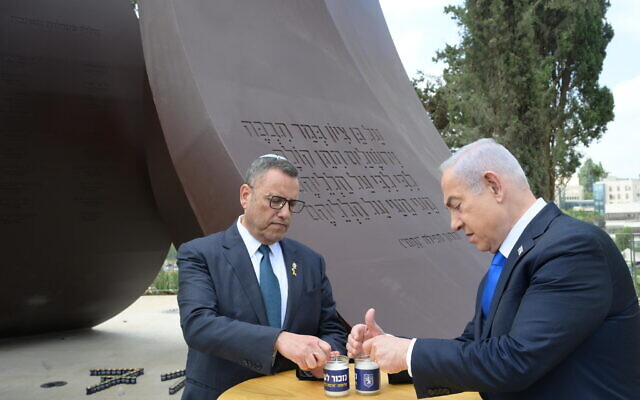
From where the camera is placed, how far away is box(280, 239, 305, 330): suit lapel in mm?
2271

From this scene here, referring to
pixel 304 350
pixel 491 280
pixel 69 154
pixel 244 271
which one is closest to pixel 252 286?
pixel 244 271

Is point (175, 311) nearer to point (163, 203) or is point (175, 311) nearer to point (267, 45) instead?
point (163, 203)

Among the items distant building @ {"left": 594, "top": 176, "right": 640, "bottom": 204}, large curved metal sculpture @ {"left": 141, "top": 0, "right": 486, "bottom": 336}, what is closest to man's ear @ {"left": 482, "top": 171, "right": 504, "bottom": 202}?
large curved metal sculpture @ {"left": 141, "top": 0, "right": 486, "bottom": 336}

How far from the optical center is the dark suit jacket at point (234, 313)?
2.03m

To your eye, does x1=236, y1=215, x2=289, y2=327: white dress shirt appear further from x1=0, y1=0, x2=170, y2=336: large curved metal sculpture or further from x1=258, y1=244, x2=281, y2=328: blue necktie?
x1=0, y1=0, x2=170, y2=336: large curved metal sculpture

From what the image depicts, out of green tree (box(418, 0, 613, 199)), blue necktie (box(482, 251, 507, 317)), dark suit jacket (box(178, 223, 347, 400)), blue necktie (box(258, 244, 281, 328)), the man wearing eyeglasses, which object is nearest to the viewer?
blue necktie (box(482, 251, 507, 317))

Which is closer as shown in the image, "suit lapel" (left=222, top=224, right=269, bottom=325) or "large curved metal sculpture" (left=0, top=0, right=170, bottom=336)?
"suit lapel" (left=222, top=224, right=269, bottom=325)

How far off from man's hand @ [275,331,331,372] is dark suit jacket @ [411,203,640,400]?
465 millimetres

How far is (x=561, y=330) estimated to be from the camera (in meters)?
1.41

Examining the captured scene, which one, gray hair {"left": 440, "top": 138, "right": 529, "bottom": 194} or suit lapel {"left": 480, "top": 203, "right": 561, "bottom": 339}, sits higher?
gray hair {"left": 440, "top": 138, "right": 529, "bottom": 194}

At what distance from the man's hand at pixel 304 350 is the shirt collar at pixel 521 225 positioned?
2.06ft

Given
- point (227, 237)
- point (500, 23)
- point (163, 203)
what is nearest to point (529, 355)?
point (227, 237)

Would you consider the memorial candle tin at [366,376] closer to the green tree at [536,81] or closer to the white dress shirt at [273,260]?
the white dress shirt at [273,260]

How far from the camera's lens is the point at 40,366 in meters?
5.81
